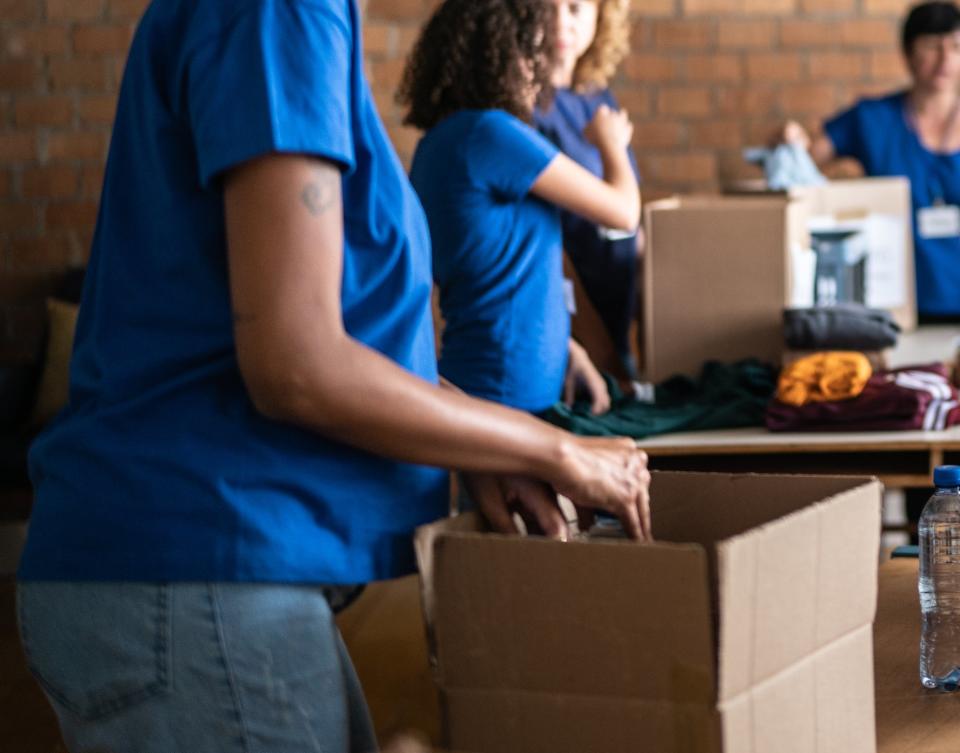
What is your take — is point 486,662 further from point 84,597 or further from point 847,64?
point 847,64

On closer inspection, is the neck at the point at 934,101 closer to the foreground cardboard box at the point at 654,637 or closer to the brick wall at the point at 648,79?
the brick wall at the point at 648,79

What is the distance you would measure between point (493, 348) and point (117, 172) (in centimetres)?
137

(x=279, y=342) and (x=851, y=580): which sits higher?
(x=279, y=342)

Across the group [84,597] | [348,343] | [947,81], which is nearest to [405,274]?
[348,343]

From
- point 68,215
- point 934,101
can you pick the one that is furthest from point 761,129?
point 68,215

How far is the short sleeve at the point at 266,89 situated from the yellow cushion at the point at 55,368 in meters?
3.67

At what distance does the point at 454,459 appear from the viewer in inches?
37.0

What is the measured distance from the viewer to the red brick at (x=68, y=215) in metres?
4.82

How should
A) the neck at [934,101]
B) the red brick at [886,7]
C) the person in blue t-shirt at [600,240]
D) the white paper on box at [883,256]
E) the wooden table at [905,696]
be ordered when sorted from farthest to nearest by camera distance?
the red brick at [886,7]
the neck at [934,101]
the white paper on box at [883,256]
the person in blue t-shirt at [600,240]
the wooden table at [905,696]

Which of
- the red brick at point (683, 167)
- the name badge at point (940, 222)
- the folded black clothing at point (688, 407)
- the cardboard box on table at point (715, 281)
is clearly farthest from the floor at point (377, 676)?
the red brick at point (683, 167)

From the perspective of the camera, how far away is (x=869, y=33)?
4703 millimetres

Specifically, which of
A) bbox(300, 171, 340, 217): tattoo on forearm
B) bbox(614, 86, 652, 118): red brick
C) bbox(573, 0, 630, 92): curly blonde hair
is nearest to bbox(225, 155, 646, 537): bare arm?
bbox(300, 171, 340, 217): tattoo on forearm

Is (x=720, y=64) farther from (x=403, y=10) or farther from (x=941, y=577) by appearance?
(x=941, y=577)

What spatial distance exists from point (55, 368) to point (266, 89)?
12.4 ft
